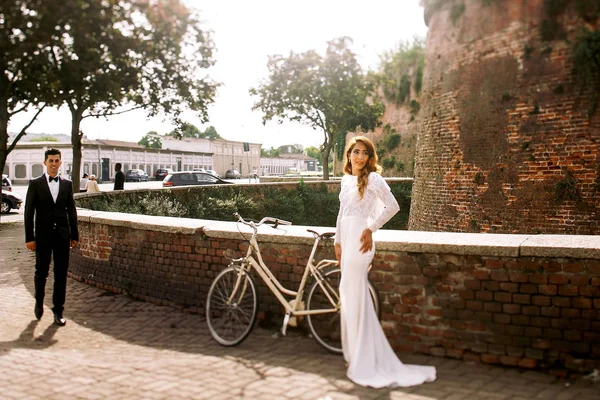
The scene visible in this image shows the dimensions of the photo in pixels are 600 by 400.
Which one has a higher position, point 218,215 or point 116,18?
point 116,18

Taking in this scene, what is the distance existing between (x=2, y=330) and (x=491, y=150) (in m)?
9.94

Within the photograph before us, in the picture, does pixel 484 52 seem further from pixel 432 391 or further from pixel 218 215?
pixel 218 215

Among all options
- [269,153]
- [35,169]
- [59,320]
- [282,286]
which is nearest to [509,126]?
[282,286]

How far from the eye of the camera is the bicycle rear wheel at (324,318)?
15.2ft

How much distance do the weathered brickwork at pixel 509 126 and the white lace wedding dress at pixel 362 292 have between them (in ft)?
25.1

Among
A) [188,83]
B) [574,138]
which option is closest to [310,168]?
[188,83]

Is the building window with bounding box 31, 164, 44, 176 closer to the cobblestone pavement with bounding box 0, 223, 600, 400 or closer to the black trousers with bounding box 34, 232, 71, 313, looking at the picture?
the cobblestone pavement with bounding box 0, 223, 600, 400

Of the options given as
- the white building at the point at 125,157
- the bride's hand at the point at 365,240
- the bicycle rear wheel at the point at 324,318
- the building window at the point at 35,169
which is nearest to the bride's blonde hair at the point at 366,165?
the bride's hand at the point at 365,240

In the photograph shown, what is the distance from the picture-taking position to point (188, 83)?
66.8 ft

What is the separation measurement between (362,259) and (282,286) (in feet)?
4.21

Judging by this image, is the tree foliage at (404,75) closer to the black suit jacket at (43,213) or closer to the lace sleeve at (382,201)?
the black suit jacket at (43,213)

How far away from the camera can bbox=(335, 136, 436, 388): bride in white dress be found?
4004 mm

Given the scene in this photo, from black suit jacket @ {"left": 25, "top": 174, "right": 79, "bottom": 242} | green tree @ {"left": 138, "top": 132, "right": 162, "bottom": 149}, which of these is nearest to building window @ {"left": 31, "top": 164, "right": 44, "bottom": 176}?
green tree @ {"left": 138, "top": 132, "right": 162, "bottom": 149}

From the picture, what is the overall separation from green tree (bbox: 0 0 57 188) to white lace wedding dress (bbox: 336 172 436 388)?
12555mm
